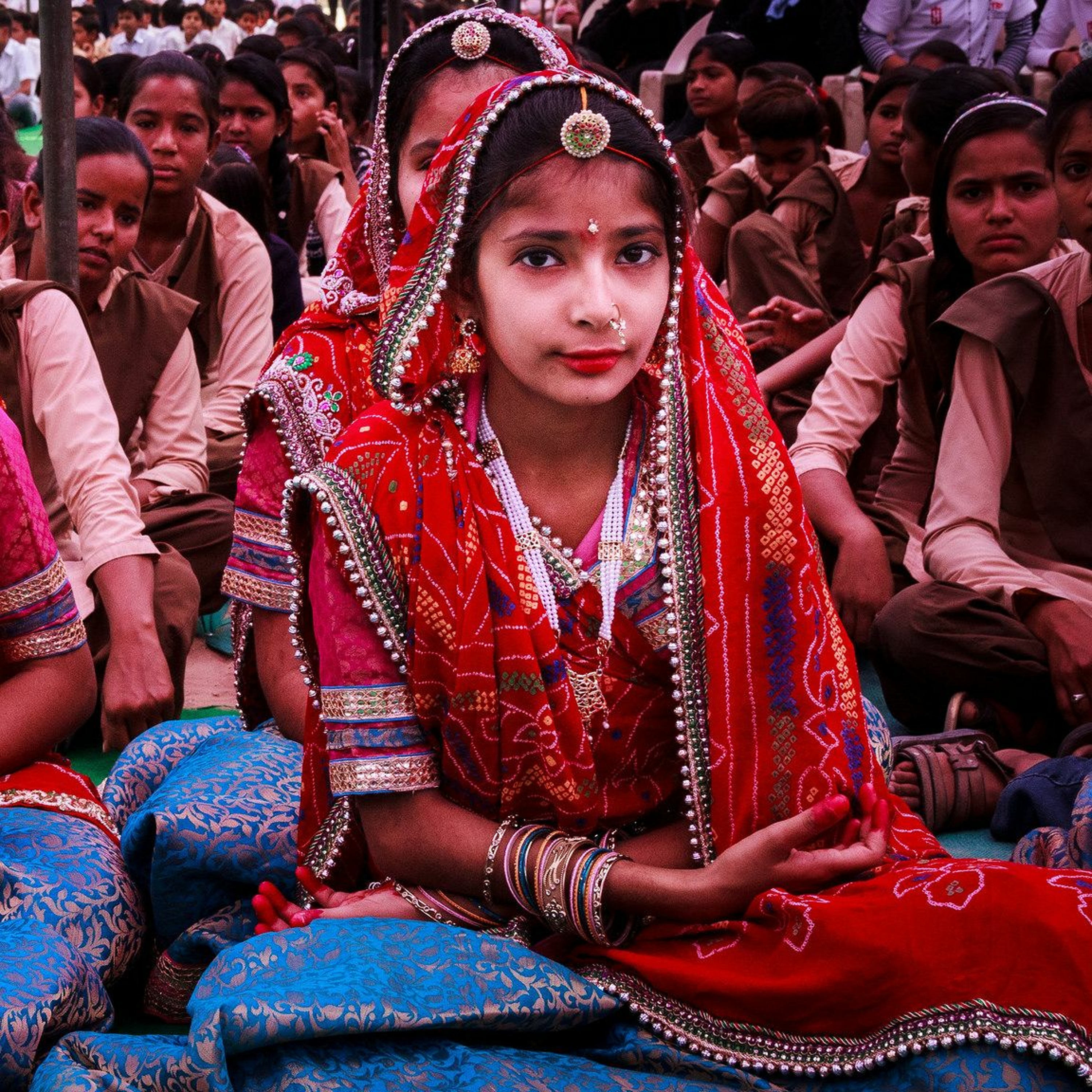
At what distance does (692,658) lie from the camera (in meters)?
1.99

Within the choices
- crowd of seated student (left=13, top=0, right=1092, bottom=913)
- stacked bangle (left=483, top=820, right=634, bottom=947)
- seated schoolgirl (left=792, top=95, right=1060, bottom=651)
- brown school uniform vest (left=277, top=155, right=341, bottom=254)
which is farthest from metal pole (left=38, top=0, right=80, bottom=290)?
brown school uniform vest (left=277, top=155, right=341, bottom=254)

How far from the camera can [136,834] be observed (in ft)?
7.84

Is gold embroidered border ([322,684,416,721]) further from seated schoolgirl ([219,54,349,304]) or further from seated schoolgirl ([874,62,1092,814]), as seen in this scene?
seated schoolgirl ([219,54,349,304])

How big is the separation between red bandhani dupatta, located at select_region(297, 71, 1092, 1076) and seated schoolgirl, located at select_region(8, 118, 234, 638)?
233cm

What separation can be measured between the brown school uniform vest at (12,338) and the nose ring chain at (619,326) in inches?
83.6

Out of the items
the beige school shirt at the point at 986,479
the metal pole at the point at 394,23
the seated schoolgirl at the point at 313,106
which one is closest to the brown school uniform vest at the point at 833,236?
the metal pole at the point at 394,23

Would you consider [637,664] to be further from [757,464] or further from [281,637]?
[281,637]

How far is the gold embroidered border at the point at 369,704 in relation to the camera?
1.95m

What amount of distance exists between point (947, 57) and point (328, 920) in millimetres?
7411

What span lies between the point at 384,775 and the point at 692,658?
409mm

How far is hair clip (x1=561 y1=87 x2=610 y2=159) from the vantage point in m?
1.91

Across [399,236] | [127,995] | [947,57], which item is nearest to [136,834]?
[127,995]

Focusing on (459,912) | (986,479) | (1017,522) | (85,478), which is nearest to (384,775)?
(459,912)

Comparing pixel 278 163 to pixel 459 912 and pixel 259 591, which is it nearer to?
pixel 259 591
